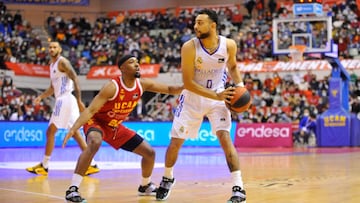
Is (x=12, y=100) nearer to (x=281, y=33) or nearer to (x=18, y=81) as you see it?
(x=18, y=81)

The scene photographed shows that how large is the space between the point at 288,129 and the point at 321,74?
5.60 m

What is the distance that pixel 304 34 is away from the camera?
19.4 meters

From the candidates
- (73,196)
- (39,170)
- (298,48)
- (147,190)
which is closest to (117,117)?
(147,190)

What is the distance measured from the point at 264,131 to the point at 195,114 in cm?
1340

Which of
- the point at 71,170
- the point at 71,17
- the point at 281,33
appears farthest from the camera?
the point at 71,17

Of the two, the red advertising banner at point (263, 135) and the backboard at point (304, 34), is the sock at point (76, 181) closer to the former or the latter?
the red advertising banner at point (263, 135)

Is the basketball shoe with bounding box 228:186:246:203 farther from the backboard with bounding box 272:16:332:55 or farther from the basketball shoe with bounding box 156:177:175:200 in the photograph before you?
the backboard with bounding box 272:16:332:55

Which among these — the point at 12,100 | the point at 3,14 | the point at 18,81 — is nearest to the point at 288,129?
the point at 12,100

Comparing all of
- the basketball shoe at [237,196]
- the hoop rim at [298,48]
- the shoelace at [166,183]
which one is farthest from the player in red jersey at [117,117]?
the hoop rim at [298,48]

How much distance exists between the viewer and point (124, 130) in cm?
677

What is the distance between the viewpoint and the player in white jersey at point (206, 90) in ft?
19.9

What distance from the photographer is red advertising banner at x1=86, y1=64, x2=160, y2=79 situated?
89.0 feet

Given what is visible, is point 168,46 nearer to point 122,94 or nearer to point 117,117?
point 117,117

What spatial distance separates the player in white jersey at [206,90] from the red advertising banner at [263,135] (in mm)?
13130
